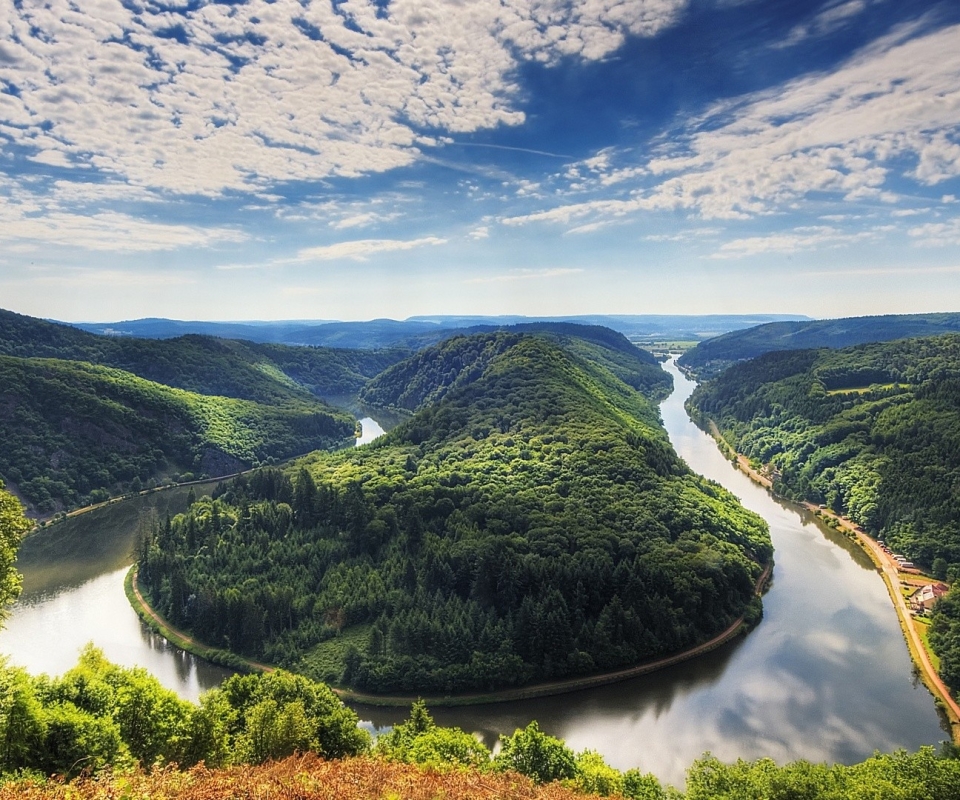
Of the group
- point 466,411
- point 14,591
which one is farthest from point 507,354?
point 14,591

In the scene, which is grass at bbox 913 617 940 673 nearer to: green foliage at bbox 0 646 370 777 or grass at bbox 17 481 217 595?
green foliage at bbox 0 646 370 777

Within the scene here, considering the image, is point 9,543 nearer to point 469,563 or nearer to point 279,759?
point 279,759

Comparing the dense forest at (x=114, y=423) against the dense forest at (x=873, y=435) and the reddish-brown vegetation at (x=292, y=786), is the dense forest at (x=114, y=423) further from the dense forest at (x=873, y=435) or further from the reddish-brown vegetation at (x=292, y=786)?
the dense forest at (x=873, y=435)

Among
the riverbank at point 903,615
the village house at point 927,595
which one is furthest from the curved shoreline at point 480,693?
the village house at point 927,595

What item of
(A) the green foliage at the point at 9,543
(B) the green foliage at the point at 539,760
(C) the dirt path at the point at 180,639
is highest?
(A) the green foliage at the point at 9,543

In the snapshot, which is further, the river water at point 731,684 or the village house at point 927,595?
the village house at point 927,595

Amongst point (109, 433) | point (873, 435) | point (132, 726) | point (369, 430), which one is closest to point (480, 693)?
point (132, 726)

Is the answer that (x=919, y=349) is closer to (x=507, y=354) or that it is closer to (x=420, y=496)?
(x=507, y=354)

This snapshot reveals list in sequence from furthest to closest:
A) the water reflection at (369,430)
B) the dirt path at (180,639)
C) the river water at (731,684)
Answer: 1. the water reflection at (369,430)
2. the dirt path at (180,639)
3. the river water at (731,684)
